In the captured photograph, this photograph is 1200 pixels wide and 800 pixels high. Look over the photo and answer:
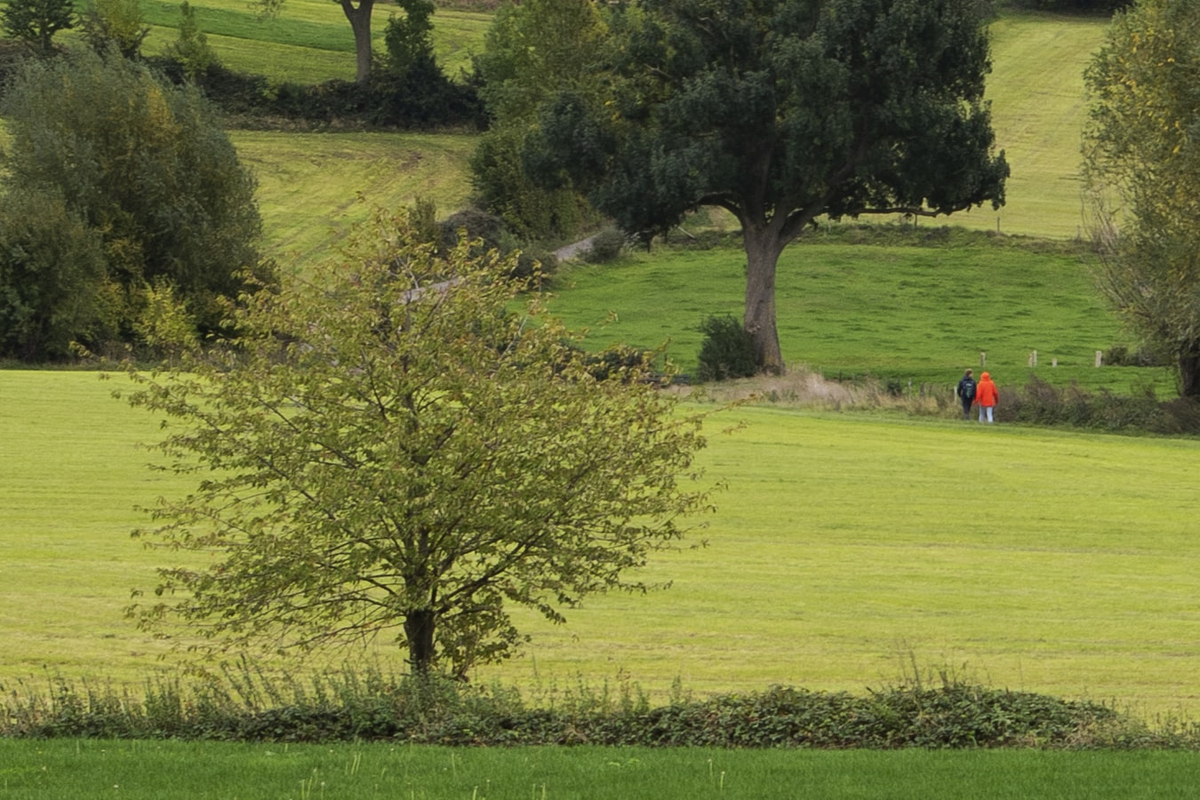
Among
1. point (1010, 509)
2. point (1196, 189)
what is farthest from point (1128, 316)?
point (1010, 509)

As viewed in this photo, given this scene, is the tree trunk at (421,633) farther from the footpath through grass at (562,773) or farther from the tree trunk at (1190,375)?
the tree trunk at (1190,375)

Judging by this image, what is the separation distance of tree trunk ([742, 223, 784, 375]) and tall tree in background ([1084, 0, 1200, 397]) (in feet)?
36.9

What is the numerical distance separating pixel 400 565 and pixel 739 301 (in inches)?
2401

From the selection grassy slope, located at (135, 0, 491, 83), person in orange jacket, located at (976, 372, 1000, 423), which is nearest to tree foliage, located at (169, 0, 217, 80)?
grassy slope, located at (135, 0, 491, 83)

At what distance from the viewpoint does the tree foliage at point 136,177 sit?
63.8 m

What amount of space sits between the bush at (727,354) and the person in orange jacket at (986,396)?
32.1ft

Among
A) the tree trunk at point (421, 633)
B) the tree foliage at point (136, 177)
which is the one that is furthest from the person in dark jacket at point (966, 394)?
the tree trunk at point (421, 633)

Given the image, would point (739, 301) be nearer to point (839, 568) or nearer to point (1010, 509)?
point (1010, 509)

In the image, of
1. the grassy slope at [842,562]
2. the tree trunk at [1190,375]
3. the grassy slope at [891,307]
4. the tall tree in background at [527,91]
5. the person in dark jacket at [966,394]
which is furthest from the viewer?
the tall tree in background at [527,91]

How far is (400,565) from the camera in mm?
16500

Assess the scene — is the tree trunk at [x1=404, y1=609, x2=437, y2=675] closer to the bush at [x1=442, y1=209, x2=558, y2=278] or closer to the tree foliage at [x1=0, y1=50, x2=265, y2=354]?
the tree foliage at [x1=0, y1=50, x2=265, y2=354]

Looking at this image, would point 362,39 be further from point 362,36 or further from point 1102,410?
point 1102,410

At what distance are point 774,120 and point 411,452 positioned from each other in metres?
39.0

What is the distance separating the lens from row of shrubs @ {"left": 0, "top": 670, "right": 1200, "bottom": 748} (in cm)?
1507
